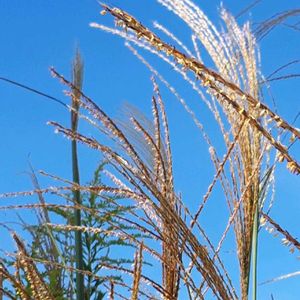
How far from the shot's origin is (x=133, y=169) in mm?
1583

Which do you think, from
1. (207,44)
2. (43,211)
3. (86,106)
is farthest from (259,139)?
(43,211)

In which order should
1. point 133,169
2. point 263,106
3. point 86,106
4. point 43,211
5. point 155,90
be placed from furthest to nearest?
point 43,211, point 155,90, point 86,106, point 133,169, point 263,106

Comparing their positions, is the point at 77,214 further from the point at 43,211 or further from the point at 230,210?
the point at 43,211

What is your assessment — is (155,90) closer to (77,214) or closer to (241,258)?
(77,214)

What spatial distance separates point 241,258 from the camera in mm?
1776

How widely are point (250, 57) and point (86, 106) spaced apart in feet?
1.55

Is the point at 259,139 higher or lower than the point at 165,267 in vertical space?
higher

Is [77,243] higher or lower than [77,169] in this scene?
lower

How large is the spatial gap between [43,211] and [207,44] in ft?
3.59

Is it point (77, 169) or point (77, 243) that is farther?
point (77, 169)

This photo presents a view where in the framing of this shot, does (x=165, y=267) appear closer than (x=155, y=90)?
Yes

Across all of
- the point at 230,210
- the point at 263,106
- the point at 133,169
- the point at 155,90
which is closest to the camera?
the point at 263,106

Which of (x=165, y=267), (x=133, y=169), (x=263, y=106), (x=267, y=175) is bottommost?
(x=263, y=106)

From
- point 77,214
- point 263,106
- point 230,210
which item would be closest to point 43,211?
point 77,214
